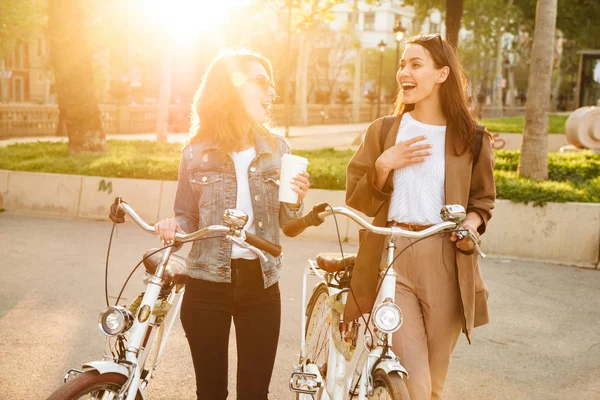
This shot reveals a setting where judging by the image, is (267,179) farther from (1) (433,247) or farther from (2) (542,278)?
(2) (542,278)

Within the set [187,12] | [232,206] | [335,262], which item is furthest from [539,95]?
[187,12]

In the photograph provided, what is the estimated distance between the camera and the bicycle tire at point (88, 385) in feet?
9.02

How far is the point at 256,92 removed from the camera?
353 cm

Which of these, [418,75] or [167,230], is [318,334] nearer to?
[167,230]

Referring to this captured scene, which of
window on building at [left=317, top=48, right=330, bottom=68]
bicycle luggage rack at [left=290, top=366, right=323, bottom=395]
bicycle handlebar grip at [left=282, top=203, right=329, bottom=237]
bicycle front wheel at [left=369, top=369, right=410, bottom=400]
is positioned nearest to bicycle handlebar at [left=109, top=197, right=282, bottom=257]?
bicycle handlebar grip at [left=282, top=203, right=329, bottom=237]

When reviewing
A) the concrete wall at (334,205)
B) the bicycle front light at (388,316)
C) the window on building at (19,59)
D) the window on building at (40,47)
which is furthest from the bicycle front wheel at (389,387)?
the window on building at (40,47)

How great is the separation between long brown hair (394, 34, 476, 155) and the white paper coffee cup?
0.84 metres

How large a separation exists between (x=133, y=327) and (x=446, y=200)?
1401mm

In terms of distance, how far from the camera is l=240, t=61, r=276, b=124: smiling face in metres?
3.51

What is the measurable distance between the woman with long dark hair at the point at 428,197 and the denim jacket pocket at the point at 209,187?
23.0 inches

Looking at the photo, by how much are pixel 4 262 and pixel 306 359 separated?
17.7ft

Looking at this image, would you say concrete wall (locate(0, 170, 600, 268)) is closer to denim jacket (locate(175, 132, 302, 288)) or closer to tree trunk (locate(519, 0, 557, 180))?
tree trunk (locate(519, 0, 557, 180))

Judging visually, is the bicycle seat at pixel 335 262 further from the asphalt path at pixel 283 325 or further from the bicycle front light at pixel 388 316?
the asphalt path at pixel 283 325

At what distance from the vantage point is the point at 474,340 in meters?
6.41
